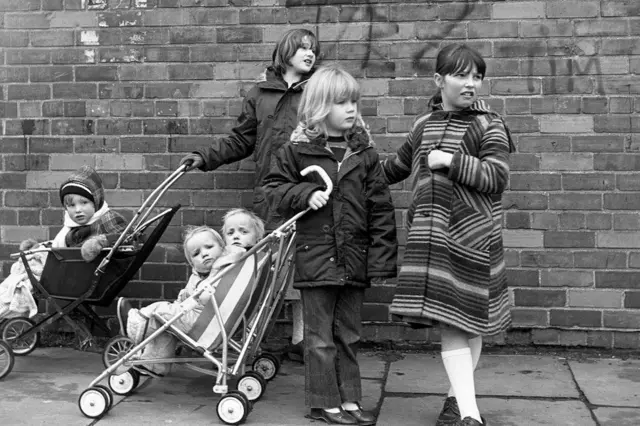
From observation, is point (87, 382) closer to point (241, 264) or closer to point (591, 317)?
point (241, 264)

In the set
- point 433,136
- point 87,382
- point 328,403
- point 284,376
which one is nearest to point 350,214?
point 433,136

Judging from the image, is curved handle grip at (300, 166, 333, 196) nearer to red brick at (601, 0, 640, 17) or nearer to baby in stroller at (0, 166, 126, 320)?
baby in stroller at (0, 166, 126, 320)

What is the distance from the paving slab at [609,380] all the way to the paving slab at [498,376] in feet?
0.25

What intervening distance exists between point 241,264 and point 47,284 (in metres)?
1.39

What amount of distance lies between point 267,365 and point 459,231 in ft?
5.12

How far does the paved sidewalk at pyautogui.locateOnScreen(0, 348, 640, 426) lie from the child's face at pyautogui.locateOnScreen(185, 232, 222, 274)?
2.25ft

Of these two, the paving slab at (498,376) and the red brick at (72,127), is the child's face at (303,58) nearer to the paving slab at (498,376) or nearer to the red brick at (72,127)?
the red brick at (72,127)

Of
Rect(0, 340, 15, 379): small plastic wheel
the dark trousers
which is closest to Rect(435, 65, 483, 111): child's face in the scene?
the dark trousers

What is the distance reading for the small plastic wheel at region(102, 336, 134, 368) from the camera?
207 inches

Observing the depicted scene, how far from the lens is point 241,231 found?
502cm

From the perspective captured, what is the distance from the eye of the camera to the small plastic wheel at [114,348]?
5.26 metres

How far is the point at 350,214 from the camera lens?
4.45 m

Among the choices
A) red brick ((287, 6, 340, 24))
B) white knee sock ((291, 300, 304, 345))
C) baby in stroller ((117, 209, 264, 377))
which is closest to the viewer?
baby in stroller ((117, 209, 264, 377))

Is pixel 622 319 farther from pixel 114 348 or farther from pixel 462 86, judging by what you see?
pixel 114 348
